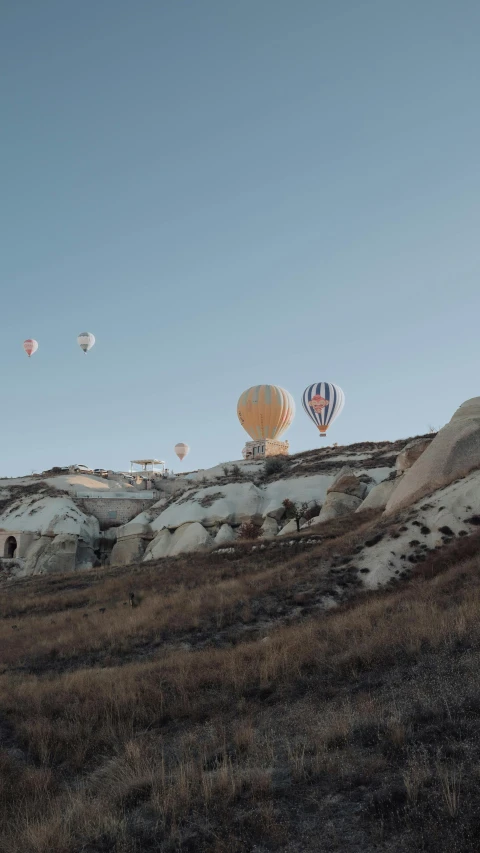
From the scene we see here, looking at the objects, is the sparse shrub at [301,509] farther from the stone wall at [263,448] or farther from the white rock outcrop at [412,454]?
the stone wall at [263,448]

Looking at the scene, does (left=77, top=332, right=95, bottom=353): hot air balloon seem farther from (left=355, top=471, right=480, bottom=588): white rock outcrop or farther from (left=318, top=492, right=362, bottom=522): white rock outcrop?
(left=355, top=471, right=480, bottom=588): white rock outcrop

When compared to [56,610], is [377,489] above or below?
above

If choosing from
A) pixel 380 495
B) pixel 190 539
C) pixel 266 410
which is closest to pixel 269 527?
pixel 190 539

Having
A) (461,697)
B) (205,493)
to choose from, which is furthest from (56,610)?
(205,493)

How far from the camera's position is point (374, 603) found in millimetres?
13484

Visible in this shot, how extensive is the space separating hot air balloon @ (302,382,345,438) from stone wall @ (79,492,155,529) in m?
27.2

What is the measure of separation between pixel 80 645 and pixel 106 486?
44.2 m

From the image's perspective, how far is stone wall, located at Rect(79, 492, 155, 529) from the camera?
50.8 metres

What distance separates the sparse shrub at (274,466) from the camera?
176ft

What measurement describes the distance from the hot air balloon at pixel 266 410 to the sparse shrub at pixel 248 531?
33305 millimetres

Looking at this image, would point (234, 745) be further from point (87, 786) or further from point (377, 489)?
point (377, 489)

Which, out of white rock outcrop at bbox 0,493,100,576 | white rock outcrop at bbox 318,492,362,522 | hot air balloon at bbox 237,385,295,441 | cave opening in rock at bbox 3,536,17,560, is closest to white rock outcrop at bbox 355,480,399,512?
white rock outcrop at bbox 318,492,362,522

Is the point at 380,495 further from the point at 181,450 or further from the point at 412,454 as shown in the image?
the point at 181,450

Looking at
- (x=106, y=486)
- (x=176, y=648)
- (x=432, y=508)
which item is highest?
(x=106, y=486)
